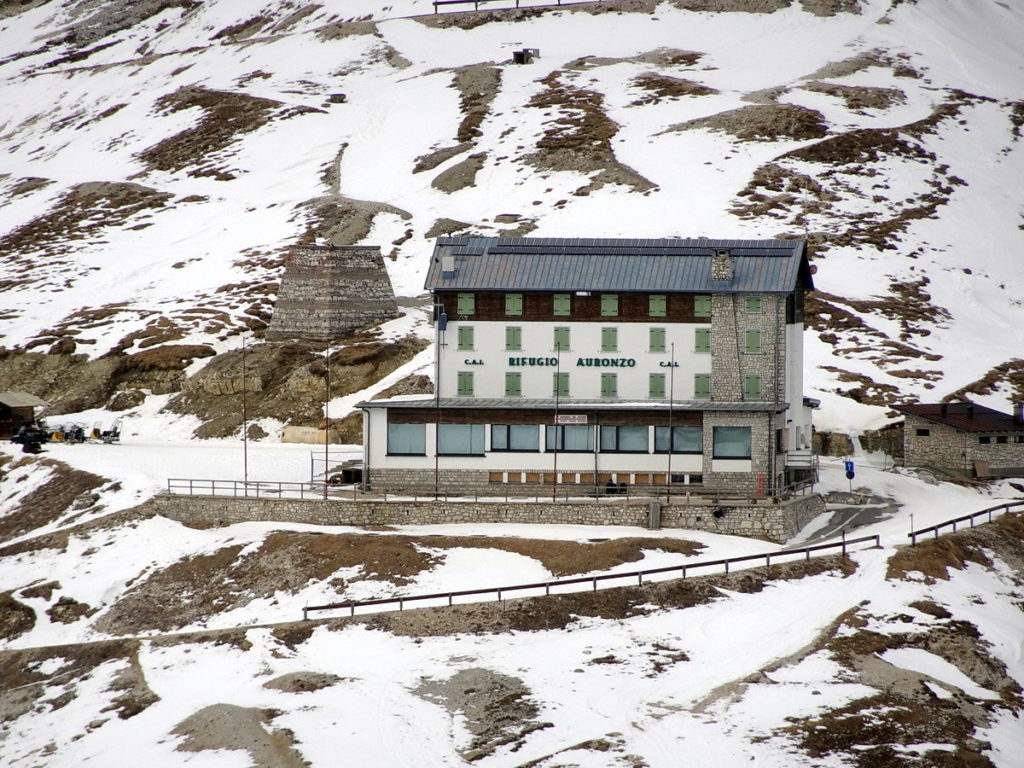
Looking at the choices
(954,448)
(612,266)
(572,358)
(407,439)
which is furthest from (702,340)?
(954,448)

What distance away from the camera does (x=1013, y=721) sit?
132ft

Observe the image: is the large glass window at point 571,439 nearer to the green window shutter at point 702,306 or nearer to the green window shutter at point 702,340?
the green window shutter at point 702,340

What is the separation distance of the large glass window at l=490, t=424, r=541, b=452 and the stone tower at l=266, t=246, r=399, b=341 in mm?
41482

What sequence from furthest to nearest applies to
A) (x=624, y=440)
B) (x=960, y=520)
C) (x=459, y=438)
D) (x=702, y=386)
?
(x=702, y=386)
(x=459, y=438)
(x=624, y=440)
(x=960, y=520)

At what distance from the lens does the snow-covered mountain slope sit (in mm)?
106875

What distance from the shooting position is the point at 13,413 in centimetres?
8269

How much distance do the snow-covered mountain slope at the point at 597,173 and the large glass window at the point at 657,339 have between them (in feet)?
77.4

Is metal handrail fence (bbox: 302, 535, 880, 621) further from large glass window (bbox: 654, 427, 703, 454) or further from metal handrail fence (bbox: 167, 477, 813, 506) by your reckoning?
large glass window (bbox: 654, 427, 703, 454)

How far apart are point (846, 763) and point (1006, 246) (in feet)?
321

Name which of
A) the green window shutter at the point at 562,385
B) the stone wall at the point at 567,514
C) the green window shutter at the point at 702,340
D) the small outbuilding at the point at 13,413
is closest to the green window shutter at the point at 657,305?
the green window shutter at the point at 702,340

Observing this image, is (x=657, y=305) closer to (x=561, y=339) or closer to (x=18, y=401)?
(x=561, y=339)

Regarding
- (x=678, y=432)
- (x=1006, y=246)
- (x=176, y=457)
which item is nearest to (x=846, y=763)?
(x=678, y=432)

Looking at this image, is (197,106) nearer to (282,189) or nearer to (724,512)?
(282,189)

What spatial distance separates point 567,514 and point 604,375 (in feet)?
28.1
